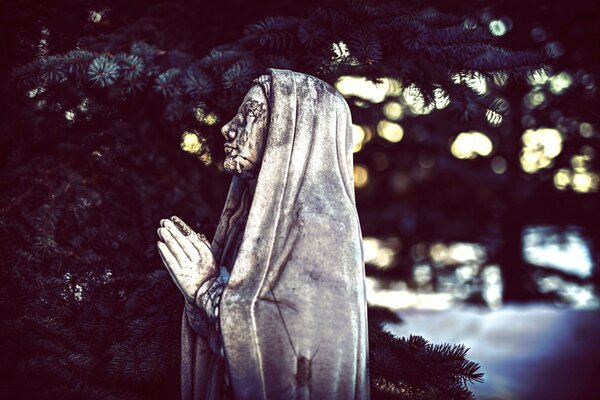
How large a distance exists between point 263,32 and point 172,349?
6.28ft

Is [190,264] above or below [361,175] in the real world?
below

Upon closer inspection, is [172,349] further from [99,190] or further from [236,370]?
[99,190]

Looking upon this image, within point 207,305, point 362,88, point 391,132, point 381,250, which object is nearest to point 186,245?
point 207,305

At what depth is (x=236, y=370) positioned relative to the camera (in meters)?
1.92

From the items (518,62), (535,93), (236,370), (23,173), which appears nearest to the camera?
(236,370)

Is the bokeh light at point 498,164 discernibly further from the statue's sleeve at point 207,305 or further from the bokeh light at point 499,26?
the statue's sleeve at point 207,305

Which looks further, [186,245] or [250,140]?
[250,140]

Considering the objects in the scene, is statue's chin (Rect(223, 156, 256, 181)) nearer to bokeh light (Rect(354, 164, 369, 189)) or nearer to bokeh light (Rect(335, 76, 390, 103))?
bokeh light (Rect(335, 76, 390, 103))

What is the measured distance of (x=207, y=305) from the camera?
6.75 ft

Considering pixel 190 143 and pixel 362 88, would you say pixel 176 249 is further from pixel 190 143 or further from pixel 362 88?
pixel 362 88

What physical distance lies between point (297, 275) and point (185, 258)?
19.6 inches

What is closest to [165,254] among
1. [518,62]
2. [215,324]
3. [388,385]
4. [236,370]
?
[215,324]

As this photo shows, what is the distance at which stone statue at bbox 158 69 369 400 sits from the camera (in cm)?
192

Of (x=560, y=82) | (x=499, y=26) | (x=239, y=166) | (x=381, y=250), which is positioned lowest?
(x=239, y=166)
